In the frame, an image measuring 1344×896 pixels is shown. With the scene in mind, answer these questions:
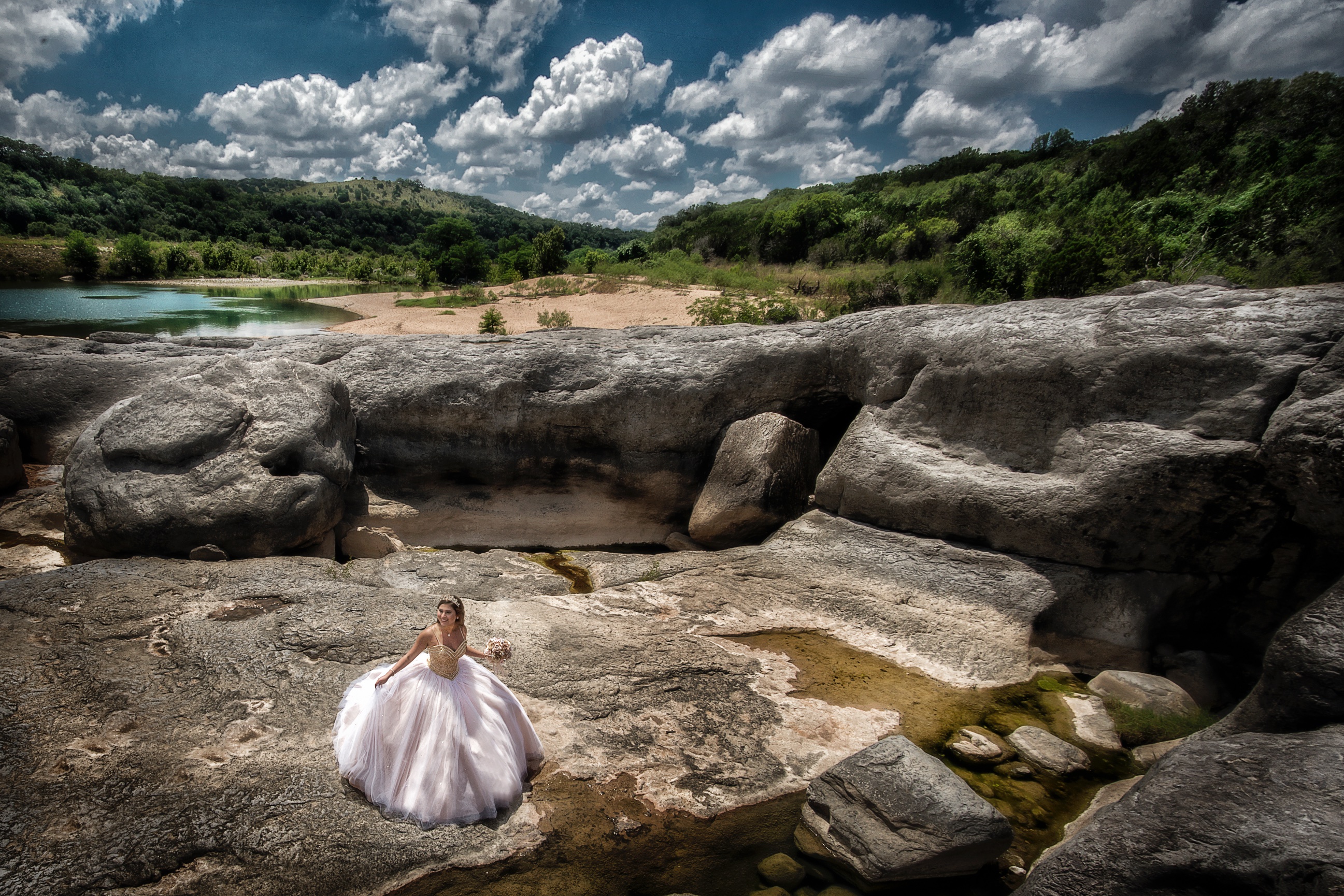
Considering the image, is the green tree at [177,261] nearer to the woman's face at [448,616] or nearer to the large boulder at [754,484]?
the large boulder at [754,484]

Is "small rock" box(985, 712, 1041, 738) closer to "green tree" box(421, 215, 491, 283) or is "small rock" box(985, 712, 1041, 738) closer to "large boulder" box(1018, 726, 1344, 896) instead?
"large boulder" box(1018, 726, 1344, 896)

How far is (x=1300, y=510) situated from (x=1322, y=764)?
277 centimetres

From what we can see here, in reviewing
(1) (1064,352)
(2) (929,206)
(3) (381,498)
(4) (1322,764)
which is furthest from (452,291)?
(4) (1322,764)

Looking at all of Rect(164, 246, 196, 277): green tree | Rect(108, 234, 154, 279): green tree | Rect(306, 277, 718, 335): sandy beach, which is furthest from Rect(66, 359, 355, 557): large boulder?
Rect(164, 246, 196, 277): green tree

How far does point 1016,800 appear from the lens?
3.80 m

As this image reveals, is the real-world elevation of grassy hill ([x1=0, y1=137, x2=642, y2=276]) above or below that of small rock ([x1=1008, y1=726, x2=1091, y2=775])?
above

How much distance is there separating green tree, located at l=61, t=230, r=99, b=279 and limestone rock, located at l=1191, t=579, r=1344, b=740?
2814cm

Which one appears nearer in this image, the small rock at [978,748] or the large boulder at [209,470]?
the small rock at [978,748]

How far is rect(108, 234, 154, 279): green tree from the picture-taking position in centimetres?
2309

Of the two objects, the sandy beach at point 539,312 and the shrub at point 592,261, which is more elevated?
the shrub at point 592,261

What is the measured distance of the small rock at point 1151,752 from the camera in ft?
13.6

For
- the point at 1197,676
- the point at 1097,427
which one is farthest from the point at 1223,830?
the point at 1097,427

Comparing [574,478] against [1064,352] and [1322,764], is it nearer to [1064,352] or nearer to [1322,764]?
[1064,352]

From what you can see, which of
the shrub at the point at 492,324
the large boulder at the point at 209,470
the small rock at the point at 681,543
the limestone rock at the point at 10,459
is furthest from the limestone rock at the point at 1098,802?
the shrub at the point at 492,324
